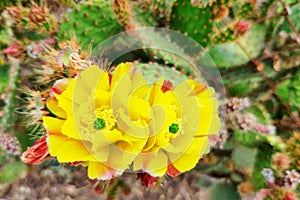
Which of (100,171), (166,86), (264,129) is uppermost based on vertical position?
(166,86)

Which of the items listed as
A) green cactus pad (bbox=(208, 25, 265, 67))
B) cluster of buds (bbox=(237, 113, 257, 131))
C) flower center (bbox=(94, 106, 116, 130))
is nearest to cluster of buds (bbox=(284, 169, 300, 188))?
cluster of buds (bbox=(237, 113, 257, 131))

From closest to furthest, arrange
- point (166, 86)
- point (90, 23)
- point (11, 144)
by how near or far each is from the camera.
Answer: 1. point (166, 86)
2. point (90, 23)
3. point (11, 144)

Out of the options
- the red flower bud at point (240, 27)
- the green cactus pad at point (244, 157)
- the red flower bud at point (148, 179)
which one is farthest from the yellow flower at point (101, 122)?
the green cactus pad at point (244, 157)

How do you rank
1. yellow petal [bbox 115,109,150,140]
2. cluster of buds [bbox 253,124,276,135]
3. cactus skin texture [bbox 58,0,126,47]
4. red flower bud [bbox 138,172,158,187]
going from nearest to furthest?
yellow petal [bbox 115,109,150,140] < red flower bud [bbox 138,172,158,187] < cactus skin texture [bbox 58,0,126,47] < cluster of buds [bbox 253,124,276,135]

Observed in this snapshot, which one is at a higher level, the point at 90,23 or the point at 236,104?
the point at 90,23

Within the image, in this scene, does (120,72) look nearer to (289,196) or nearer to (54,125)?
(54,125)

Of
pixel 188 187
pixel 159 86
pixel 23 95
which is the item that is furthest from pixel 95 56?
pixel 188 187

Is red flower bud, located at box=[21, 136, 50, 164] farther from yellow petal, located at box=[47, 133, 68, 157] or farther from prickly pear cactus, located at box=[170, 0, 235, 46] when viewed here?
prickly pear cactus, located at box=[170, 0, 235, 46]

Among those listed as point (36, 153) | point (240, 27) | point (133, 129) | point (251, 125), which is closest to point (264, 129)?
point (251, 125)
